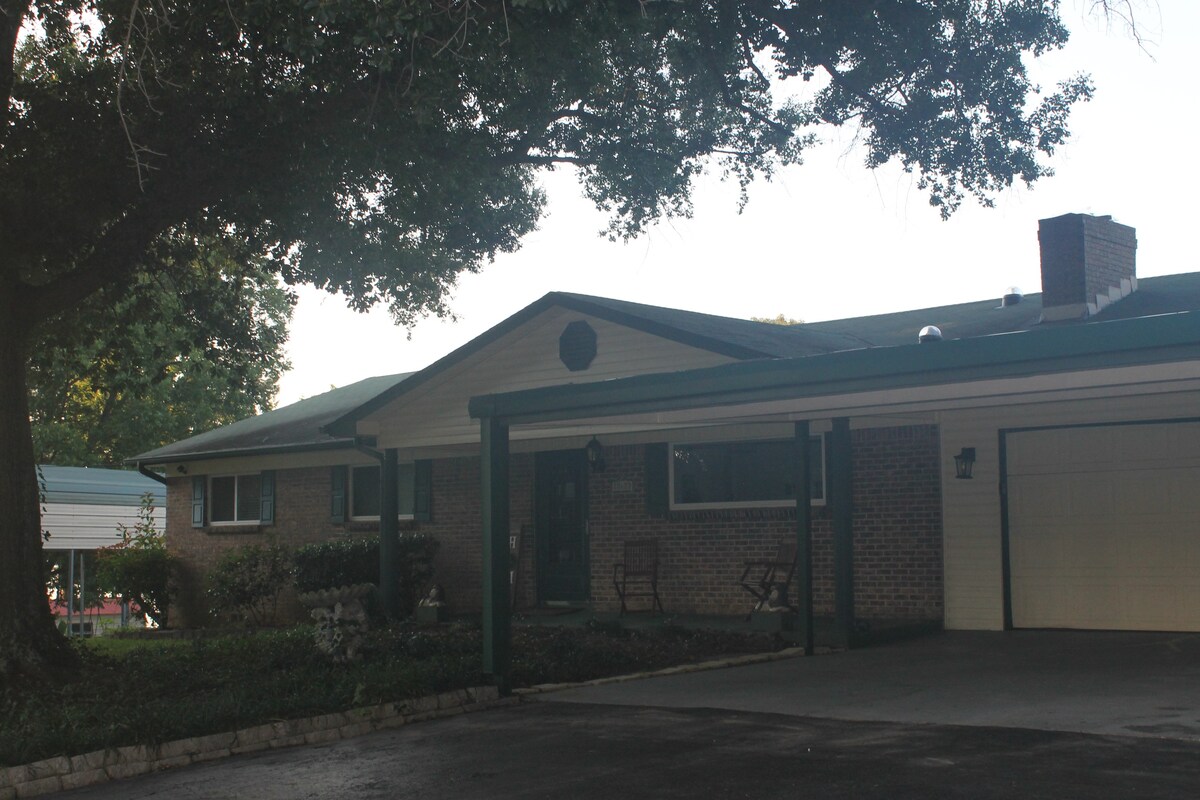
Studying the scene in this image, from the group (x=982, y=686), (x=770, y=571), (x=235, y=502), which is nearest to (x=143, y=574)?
(x=235, y=502)

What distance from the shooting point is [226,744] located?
839 centimetres

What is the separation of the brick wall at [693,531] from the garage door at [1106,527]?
1031 mm

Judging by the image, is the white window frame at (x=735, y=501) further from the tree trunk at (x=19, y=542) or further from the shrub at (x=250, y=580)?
the tree trunk at (x=19, y=542)

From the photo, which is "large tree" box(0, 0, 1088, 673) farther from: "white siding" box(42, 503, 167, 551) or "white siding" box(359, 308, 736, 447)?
"white siding" box(42, 503, 167, 551)

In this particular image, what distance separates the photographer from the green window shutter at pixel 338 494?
19656 mm

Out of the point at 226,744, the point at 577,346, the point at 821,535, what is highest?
the point at 577,346

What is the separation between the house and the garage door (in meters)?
0.02

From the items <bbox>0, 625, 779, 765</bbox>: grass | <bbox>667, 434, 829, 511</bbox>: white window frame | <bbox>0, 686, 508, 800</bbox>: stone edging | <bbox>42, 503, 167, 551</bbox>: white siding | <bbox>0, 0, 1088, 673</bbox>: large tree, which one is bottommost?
<bbox>0, 686, 508, 800</bbox>: stone edging

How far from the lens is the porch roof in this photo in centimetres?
Answer: 687

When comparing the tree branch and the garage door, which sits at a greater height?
the tree branch

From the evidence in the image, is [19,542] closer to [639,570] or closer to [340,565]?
[340,565]

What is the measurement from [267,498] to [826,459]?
34.2ft

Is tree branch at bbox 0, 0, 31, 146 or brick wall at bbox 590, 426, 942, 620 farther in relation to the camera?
brick wall at bbox 590, 426, 942, 620

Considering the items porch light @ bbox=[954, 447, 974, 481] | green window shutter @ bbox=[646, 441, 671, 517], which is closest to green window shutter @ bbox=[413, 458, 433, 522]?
green window shutter @ bbox=[646, 441, 671, 517]
